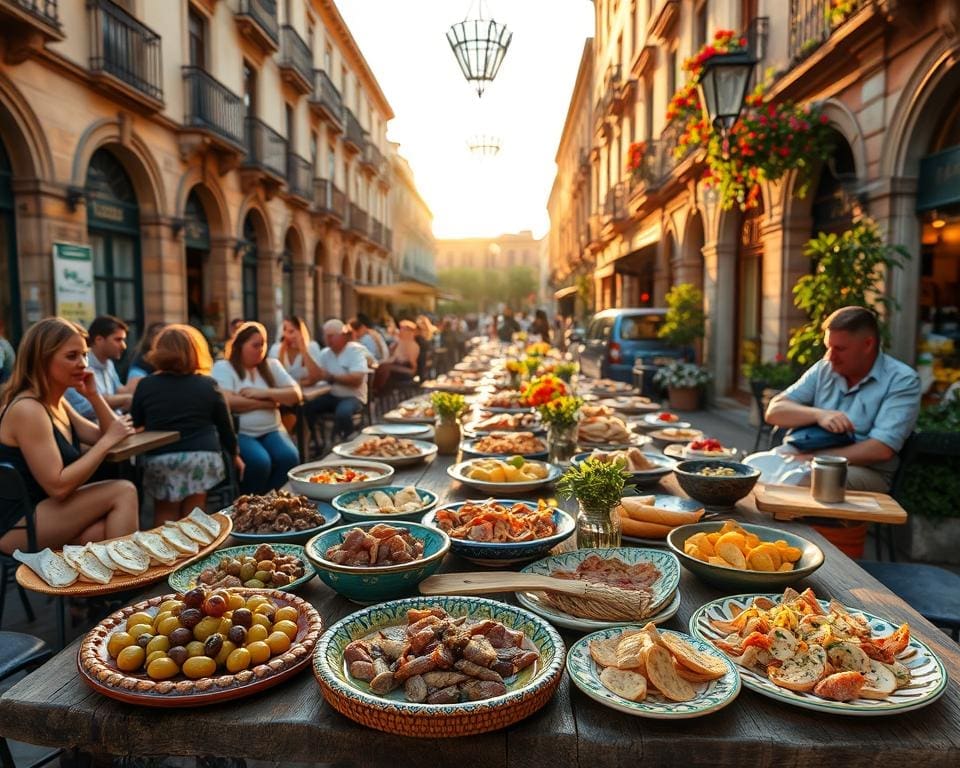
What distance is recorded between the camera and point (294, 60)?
1953 centimetres

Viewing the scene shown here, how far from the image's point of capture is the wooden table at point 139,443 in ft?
12.3

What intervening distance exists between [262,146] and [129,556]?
16.3 m

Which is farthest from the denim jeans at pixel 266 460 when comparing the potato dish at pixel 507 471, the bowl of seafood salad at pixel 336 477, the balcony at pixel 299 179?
the balcony at pixel 299 179

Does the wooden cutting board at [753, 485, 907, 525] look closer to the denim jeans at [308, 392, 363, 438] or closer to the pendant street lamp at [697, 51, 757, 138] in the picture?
the pendant street lamp at [697, 51, 757, 138]

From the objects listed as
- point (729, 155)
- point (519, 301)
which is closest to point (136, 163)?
point (729, 155)

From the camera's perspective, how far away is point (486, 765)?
1.37 m

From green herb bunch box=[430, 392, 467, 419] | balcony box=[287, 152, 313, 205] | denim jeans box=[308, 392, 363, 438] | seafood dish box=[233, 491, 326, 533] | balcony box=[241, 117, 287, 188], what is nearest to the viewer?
seafood dish box=[233, 491, 326, 533]

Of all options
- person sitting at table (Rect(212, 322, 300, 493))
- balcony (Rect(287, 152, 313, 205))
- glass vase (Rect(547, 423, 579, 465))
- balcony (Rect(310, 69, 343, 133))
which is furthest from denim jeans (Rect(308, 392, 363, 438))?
balcony (Rect(310, 69, 343, 133))

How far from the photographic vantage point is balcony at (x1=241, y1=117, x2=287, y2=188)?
16078 millimetres

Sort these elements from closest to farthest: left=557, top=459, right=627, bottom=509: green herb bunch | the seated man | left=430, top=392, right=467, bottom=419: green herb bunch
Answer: left=557, top=459, right=627, bottom=509: green herb bunch → the seated man → left=430, top=392, right=467, bottom=419: green herb bunch

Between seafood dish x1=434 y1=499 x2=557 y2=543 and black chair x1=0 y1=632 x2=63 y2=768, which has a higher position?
seafood dish x1=434 y1=499 x2=557 y2=543

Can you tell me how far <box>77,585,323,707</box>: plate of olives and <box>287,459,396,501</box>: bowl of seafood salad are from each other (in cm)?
123

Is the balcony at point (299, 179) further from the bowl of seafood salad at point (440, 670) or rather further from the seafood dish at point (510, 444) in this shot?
the bowl of seafood salad at point (440, 670)

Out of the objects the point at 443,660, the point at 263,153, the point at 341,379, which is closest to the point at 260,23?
the point at 263,153
